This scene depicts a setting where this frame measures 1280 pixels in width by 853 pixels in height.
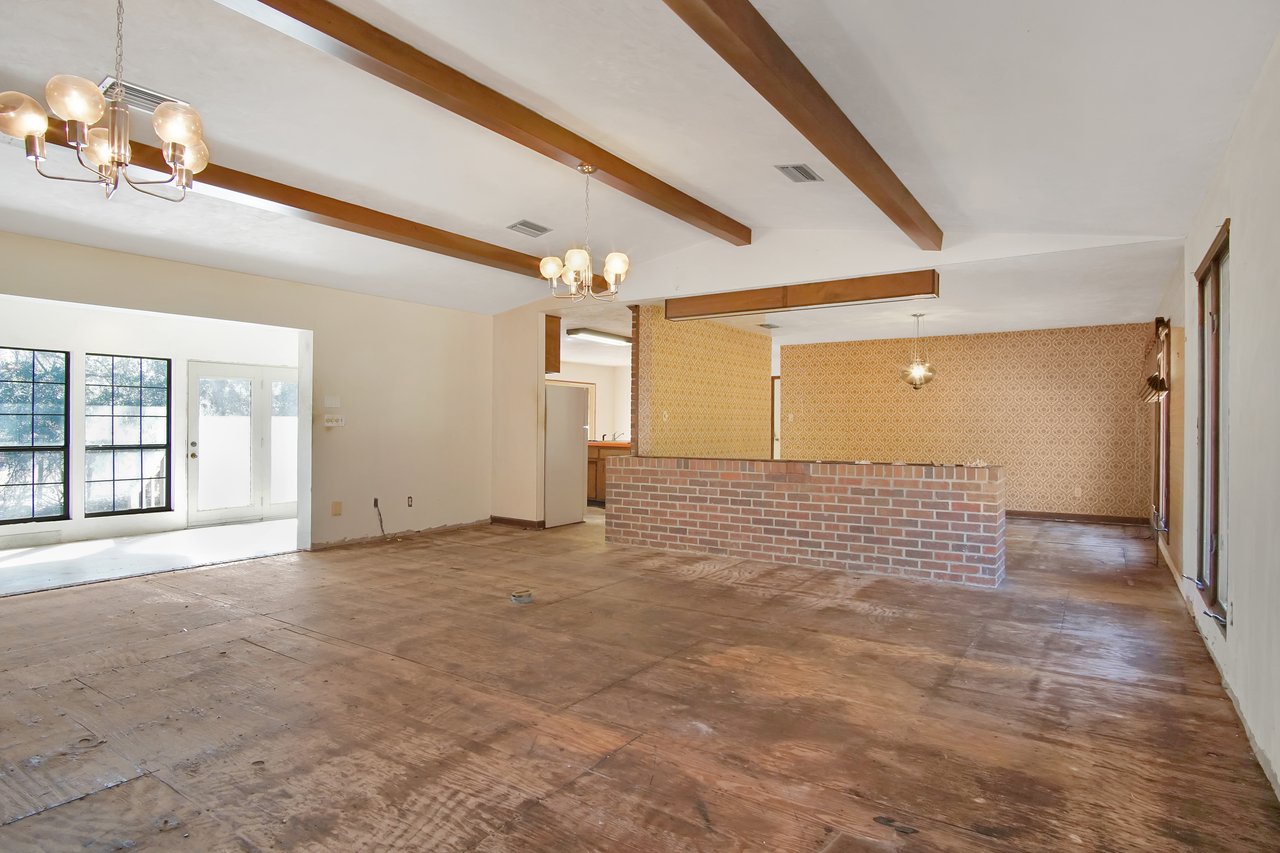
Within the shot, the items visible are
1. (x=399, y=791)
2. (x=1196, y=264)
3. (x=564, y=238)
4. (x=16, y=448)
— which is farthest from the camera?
(x=16, y=448)

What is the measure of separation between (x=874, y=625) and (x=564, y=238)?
4.11m

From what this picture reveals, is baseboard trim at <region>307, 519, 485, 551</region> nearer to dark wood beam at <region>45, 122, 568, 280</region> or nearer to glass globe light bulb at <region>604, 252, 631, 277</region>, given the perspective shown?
dark wood beam at <region>45, 122, 568, 280</region>

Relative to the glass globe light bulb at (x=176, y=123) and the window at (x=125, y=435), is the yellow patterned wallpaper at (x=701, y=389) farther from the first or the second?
the window at (x=125, y=435)

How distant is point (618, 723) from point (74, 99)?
3.04 meters

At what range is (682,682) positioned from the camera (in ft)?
10.2

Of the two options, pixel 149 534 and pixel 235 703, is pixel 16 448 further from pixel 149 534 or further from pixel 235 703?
pixel 235 703

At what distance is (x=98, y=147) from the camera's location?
8.61 ft

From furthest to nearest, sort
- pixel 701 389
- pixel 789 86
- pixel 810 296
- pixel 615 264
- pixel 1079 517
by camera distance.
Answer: pixel 1079 517 < pixel 701 389 < pixel 810 296 < pixel 615 264 < pixel 789 86

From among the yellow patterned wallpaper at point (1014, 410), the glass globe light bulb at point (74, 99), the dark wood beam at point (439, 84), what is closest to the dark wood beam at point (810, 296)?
the dark wood beam at point (439, 84)

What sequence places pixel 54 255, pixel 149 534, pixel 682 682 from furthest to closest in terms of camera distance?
pixel 149 534 < pixel 54 255 < pixel 682 682

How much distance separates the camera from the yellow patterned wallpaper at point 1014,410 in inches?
330

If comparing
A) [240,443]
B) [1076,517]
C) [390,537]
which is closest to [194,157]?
[390,537]

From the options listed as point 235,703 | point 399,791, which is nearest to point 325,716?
point 235,703

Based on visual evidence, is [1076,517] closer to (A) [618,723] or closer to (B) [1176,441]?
(B) [1176,441]
